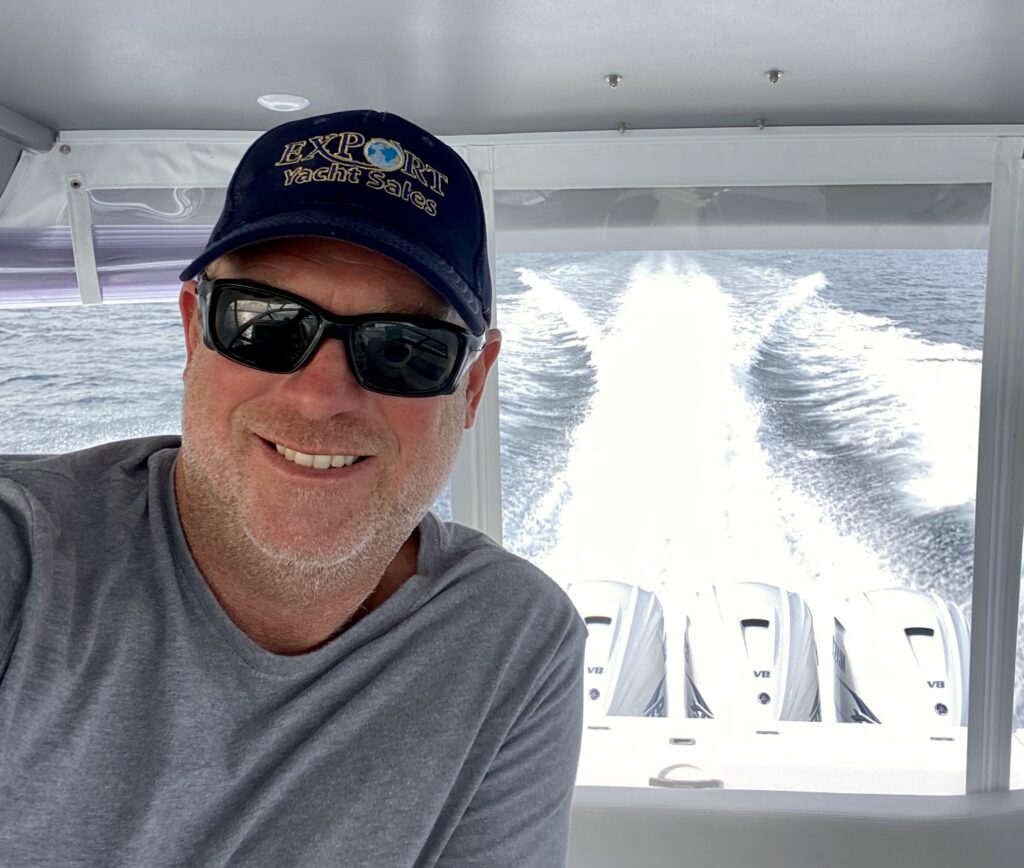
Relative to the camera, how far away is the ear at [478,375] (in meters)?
1.36

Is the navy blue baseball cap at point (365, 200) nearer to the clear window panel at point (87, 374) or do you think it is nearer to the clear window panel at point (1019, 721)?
the clear window panel at point (87, 374)

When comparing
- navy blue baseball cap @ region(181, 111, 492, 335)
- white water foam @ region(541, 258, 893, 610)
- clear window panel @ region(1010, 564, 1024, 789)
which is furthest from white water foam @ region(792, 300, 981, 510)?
navy blue baseball cap @ region(181, 111, 492, 335)

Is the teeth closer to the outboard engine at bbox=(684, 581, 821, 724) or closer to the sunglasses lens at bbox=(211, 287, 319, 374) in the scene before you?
the sunglasses lens at bbox=(211, 287, 319, 374)

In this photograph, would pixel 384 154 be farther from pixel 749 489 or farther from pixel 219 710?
pixel 749 489

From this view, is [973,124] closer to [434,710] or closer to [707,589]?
[707,589]

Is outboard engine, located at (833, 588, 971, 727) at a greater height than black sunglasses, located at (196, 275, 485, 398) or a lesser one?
lesser

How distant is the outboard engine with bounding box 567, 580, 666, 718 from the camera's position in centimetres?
320

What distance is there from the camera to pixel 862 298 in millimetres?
3094

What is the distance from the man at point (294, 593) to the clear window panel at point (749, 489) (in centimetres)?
185

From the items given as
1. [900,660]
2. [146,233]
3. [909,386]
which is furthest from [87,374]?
[900,660]

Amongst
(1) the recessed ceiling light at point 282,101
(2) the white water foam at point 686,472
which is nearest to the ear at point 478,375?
(1) the recessed ceiling light at point 282,101

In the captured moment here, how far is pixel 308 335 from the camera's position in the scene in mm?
1146

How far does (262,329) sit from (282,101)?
154cm

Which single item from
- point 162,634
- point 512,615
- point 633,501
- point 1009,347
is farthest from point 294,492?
point 1009,347
